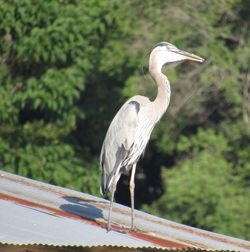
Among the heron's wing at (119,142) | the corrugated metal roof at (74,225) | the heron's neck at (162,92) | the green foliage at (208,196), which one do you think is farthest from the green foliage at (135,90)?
the heron's wing at (119,142)

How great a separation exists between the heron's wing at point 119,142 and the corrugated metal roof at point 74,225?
0.95 feet

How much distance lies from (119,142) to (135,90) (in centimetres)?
656

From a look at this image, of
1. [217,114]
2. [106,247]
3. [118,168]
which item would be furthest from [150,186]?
[106,247]

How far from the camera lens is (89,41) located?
47.6 feet

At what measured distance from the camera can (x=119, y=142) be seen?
7.85m

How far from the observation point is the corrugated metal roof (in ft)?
19.4

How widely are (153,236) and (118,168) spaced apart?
947mm

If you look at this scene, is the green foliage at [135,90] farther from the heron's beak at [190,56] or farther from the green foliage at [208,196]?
the heron's beak at [190,56]

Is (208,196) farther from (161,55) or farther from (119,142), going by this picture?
(119,142)

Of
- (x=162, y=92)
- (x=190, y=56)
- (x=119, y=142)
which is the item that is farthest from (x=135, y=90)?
(x=119, y=142)

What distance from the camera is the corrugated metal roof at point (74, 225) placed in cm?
593

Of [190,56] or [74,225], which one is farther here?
A: [190,56]

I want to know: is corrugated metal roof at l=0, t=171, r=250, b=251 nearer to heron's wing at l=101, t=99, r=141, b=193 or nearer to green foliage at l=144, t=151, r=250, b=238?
heron's wing at l=101, t=99, r=141, b=193

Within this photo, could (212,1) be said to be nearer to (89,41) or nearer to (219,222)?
(89,41)
